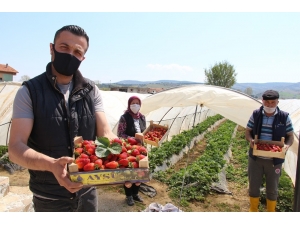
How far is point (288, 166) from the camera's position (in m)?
6.09

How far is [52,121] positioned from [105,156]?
453 mm

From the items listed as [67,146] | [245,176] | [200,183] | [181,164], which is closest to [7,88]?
[181,164]

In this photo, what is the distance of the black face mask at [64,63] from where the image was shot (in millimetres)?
1908

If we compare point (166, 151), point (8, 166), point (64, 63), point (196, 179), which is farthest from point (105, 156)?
point (8, 166)

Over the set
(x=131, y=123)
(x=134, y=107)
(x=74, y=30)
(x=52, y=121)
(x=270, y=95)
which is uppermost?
(x=74, y=30)

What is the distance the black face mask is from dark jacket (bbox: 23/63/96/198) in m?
0.08

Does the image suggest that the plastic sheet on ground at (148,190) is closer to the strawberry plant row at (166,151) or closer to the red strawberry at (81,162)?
the strawberry plant row at (166,151)

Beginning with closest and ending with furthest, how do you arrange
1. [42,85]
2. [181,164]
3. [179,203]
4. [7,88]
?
[42,85], [179,203], [181,164], [7,88]

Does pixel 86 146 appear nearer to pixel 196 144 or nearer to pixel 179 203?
pixel 179 203

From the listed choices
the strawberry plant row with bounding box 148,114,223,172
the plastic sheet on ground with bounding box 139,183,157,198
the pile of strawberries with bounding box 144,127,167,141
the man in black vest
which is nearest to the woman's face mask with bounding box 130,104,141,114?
the pile of strawberries with bounding box 144,127,167,141

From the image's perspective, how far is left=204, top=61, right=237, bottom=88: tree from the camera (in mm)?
54906

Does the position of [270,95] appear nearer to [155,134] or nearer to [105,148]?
[155,134]

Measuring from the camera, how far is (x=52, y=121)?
1.82 meters

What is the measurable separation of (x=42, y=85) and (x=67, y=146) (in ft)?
1.57
